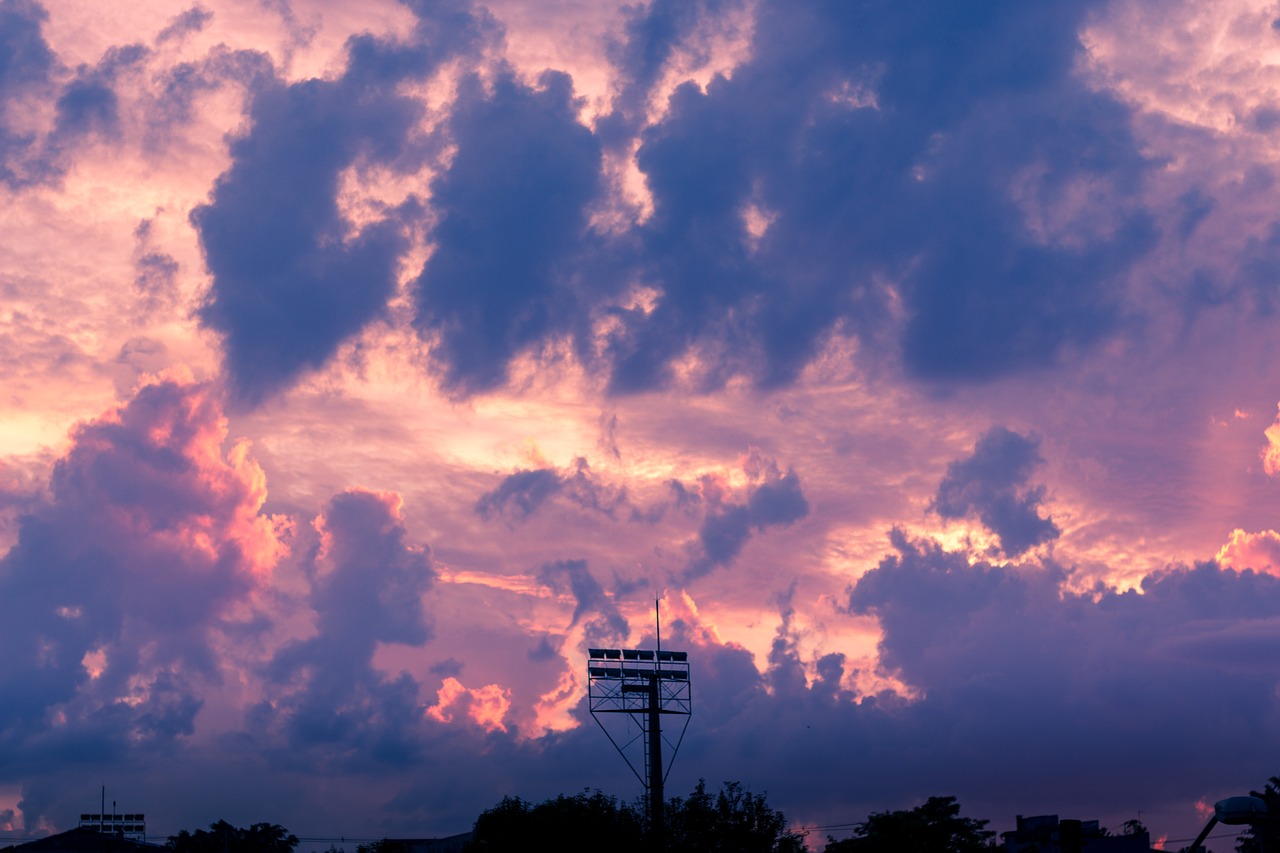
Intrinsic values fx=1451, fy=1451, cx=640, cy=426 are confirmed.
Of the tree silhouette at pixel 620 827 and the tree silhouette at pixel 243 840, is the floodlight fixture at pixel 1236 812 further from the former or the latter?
the tree silhouette at pixel 243 840

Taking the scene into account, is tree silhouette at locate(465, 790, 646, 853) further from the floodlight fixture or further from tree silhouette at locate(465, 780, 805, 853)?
the floodlight fixture

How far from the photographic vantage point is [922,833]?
108 meters

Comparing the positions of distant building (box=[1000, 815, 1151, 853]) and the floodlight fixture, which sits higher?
the floodlight fixture

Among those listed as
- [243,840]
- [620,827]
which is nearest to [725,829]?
[620,827]

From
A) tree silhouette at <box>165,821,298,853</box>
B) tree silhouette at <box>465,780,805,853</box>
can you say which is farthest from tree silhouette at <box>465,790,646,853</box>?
tree silhouette at <box>165,821,298,853</box>

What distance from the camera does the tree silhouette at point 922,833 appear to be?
106 meters

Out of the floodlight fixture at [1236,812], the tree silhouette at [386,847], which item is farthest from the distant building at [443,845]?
the floodlight fixture at [1236,812]

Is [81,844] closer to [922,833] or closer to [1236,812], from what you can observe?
[922,833]

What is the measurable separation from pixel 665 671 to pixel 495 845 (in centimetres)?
1933

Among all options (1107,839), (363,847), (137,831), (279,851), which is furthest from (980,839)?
(137,831)

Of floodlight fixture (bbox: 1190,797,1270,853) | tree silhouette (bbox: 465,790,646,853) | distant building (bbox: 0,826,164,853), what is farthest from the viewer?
distant building (bbox: 0,826,164,853)

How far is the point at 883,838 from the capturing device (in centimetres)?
10575

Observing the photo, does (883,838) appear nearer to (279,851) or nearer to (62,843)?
(279,851)

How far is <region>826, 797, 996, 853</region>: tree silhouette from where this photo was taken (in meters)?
106
